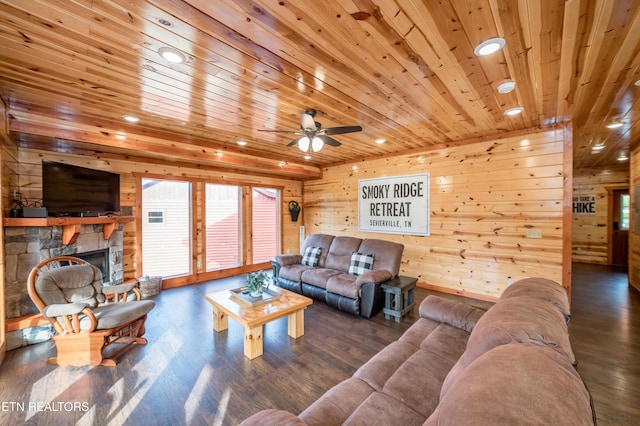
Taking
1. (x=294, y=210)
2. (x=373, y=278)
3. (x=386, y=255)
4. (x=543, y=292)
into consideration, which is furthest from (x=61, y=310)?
(x=294, y=210)

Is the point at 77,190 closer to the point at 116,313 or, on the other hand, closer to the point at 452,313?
the point at 116,313

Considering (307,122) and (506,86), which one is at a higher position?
(506,86)

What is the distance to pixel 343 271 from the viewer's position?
14.0 ft

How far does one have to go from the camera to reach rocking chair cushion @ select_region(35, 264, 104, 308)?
249cm

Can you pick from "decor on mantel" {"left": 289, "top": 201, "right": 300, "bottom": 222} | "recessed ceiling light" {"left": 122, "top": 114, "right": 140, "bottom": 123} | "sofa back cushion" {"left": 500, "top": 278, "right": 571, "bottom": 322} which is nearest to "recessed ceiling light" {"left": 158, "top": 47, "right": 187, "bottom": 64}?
"recessed ceiling light" {"left": 122, "top": 114, "right": 140, "bottom": 123}

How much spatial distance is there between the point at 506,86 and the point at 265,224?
529cm

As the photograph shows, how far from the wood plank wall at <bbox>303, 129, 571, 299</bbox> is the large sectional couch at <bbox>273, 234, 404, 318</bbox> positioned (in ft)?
3.90

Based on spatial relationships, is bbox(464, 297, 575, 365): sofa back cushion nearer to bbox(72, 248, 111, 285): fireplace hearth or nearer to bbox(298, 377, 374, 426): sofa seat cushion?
bbox(298, 377, 374, 426): sofa seat cushion

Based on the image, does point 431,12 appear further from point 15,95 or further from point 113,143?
point 113,143

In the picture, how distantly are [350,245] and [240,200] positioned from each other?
2902 millimetres

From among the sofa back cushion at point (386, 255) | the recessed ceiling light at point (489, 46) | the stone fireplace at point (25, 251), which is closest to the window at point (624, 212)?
the sofa back cushion at point (386, 255)

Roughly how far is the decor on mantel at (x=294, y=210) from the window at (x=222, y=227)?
55.9 inches

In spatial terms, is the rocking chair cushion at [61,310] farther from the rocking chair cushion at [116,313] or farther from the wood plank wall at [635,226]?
the wood plank wall at [635,226]

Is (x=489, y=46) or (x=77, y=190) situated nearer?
(x=489, y=46)
